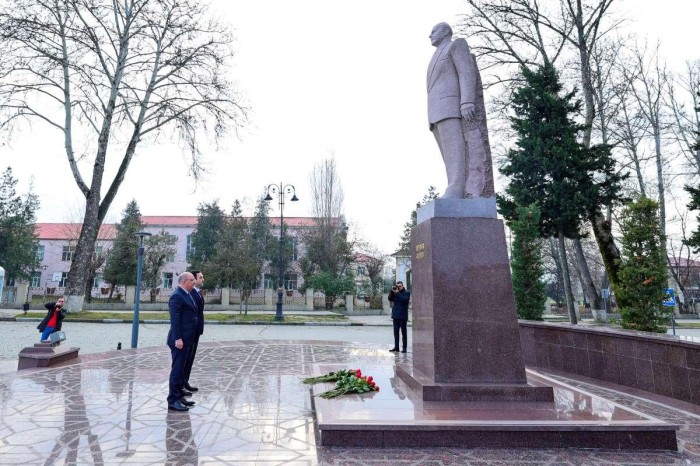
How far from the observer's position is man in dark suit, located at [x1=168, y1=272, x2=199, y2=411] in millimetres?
5230

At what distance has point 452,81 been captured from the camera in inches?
237

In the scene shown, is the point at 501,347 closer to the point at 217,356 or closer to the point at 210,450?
the point at 210,450

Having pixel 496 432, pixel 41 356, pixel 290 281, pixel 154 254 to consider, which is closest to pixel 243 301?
pixel 154 254

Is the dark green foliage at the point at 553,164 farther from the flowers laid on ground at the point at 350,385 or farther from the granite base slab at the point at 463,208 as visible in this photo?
the flowers laid on ground at the point at 350,385

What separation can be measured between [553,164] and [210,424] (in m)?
17.1

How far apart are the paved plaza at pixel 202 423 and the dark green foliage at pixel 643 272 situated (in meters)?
3.16

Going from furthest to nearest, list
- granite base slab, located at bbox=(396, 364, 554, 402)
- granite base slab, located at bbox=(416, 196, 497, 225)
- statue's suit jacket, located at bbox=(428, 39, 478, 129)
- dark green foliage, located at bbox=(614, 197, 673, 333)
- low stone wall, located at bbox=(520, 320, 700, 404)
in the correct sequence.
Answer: dark green foliage, located at bbox=(614, 197, 673, 333)
low stone wall, located at bbox=(520, 320, 700, 404)
statue's suit jacket, located at bbox=(428, 39, 478, 129)
granite base slab, located at bbox=(416, 196, 497, 225)
granite base slab, located at bbox=(396, 364, 554, 402)

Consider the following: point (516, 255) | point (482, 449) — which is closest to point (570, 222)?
point (516, 255)

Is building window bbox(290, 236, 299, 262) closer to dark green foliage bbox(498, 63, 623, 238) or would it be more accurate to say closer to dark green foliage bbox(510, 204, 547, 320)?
dark green foliage bbox(498, 63, 623, 238)

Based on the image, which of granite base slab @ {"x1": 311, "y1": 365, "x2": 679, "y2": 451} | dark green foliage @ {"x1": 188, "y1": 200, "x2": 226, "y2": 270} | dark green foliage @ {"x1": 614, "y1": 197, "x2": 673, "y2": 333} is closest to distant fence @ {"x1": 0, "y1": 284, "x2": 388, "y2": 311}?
dark green foliage @ {"x1": 188, "y1": 200, "x2": 226, "y2": 270}

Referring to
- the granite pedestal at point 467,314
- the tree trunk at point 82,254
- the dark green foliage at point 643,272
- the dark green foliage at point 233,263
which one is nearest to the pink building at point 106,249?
the dark green foliage at point 233,263

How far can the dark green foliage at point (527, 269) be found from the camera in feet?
39.1

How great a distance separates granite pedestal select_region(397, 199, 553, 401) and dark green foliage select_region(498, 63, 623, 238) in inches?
519

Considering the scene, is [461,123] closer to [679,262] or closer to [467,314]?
[467,314]
